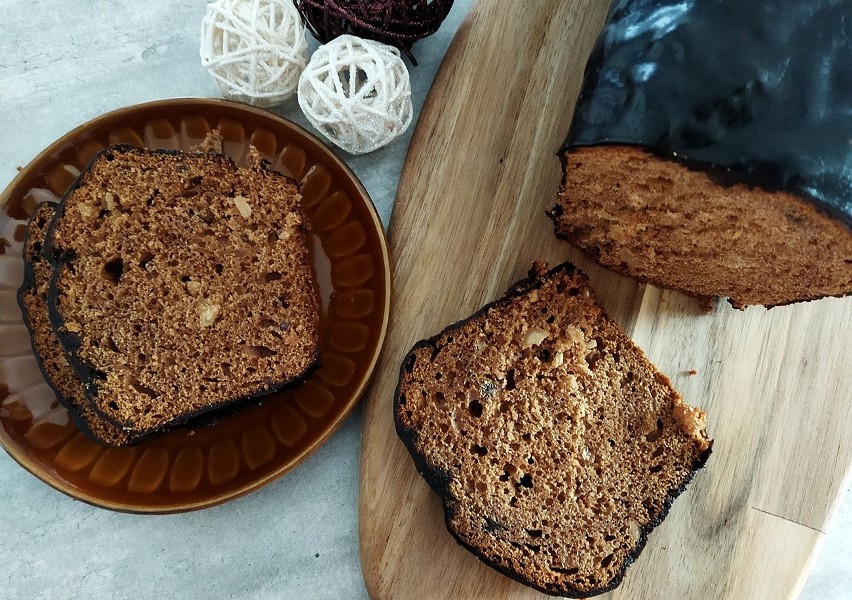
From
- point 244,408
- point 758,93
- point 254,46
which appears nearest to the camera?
point 758,93

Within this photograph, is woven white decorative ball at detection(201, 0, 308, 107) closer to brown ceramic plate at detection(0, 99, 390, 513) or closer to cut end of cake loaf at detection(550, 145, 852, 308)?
brown ceramic plate at detection(0, 99, 390, 513)

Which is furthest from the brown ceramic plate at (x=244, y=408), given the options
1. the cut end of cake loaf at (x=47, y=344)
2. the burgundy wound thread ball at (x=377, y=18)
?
the burgundy wound thread ball at (x=377, y=18)

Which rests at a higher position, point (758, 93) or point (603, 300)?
point (758, 93)

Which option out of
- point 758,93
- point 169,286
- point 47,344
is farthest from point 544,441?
point 47,344

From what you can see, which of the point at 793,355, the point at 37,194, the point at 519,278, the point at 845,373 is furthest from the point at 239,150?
the point at 845,373

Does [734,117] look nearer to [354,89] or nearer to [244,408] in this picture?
[354,89]

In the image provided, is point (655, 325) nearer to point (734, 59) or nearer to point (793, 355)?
point (793, 355)

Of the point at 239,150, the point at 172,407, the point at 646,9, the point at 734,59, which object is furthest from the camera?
the point at 239,150
